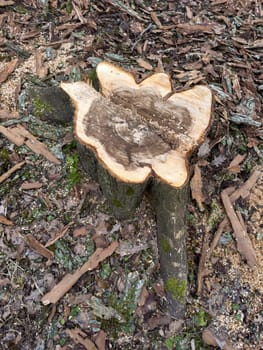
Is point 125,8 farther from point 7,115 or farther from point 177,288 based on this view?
point 177,288

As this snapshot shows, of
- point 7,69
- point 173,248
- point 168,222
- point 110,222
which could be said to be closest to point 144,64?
point 7,69

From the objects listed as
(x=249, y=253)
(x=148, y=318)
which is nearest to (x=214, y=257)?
(x=249, y=253)

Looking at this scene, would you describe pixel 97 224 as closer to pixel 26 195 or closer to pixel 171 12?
pixel 26 195

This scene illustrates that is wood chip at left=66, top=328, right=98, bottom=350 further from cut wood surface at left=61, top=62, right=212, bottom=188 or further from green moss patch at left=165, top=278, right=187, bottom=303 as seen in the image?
cut wood surface at left=61, top=62, right=212, bottom=188

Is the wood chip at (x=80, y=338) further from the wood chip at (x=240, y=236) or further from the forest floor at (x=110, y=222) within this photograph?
the wood chip at (x=240, y=236)

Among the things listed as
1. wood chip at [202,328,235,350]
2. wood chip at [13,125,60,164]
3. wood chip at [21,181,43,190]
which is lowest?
wood chip at [202,328,235,350]

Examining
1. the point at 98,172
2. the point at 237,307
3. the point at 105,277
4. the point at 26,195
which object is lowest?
the point at 237,307

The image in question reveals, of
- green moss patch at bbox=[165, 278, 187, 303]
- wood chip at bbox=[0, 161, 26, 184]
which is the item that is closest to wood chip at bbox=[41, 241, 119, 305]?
green moss patch at bbox=[165, 278, 187, 303]
